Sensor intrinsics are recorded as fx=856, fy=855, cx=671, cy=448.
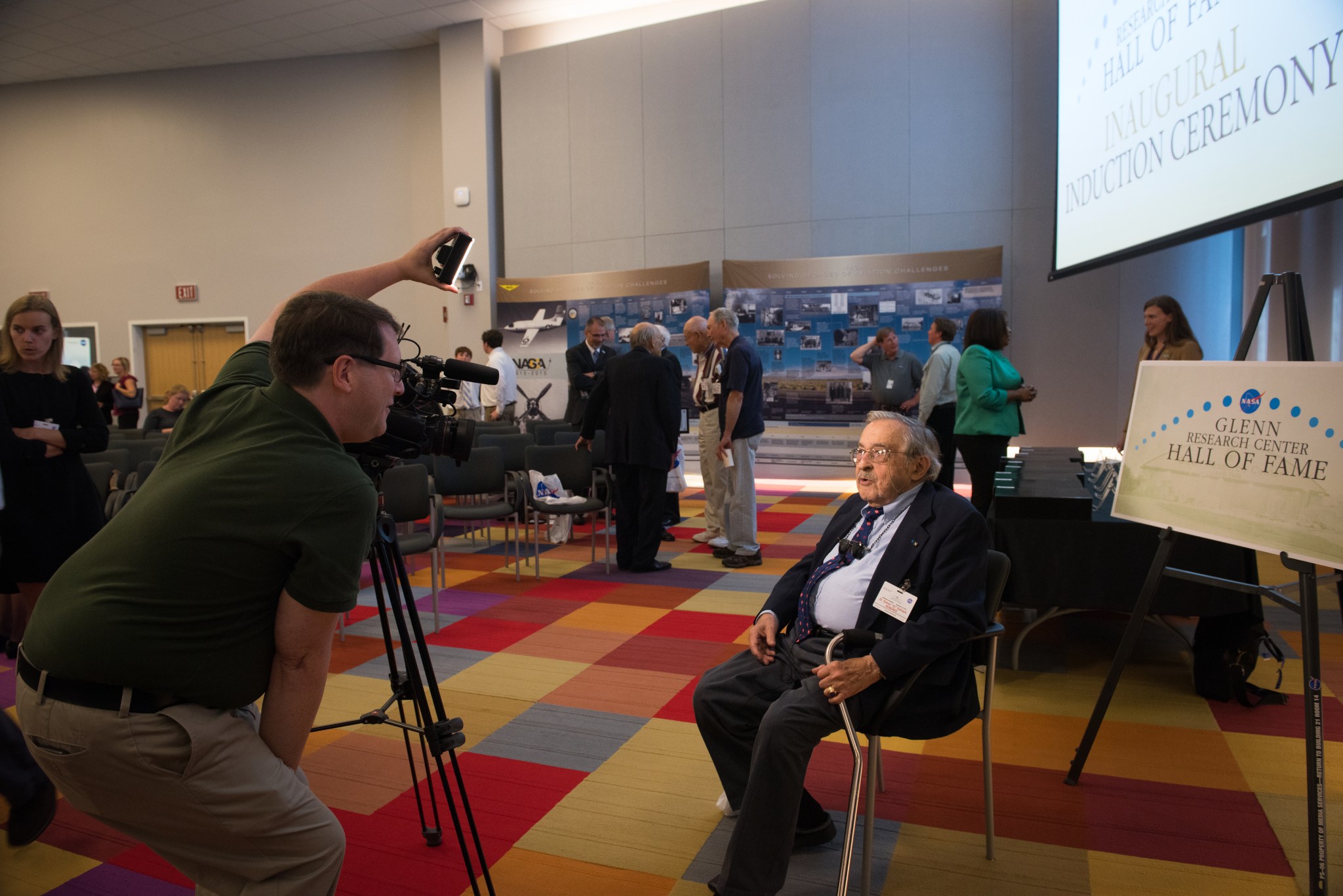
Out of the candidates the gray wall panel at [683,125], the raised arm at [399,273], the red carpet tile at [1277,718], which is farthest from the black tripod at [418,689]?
the gray wall panel at [683,125]

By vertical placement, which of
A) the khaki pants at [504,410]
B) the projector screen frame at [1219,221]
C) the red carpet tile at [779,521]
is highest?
the projector screen frame at [1219,221]

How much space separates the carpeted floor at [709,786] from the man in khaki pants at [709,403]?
6.28 feet

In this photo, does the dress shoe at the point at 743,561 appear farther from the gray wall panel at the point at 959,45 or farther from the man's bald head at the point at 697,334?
the gray wall panel at the point at 959,45

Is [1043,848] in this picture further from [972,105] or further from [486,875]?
[972,105]

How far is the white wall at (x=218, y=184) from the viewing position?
38.2 ft

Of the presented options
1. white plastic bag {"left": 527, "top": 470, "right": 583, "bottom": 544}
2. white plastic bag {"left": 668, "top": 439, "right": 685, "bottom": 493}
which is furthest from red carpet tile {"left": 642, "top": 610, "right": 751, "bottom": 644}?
white plastic bag {"left": 668, "top": 439, "right": 685, "bottom": 493}

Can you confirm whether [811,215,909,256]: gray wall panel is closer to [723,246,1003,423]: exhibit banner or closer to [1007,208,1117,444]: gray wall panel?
→ [723,246,1003,423]: exhibit banner

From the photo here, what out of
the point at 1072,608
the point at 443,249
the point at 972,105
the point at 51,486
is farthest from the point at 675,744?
the point at 972,105

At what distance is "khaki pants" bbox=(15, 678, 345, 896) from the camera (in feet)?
3.97

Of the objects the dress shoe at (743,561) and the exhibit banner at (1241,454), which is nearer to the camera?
the exhibit banner at (1241,454)

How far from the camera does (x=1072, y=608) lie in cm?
326

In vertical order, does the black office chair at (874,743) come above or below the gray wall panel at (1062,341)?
below

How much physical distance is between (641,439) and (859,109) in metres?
5.71

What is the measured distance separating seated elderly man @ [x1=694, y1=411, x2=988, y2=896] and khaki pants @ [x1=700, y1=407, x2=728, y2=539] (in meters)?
→ 3.44
